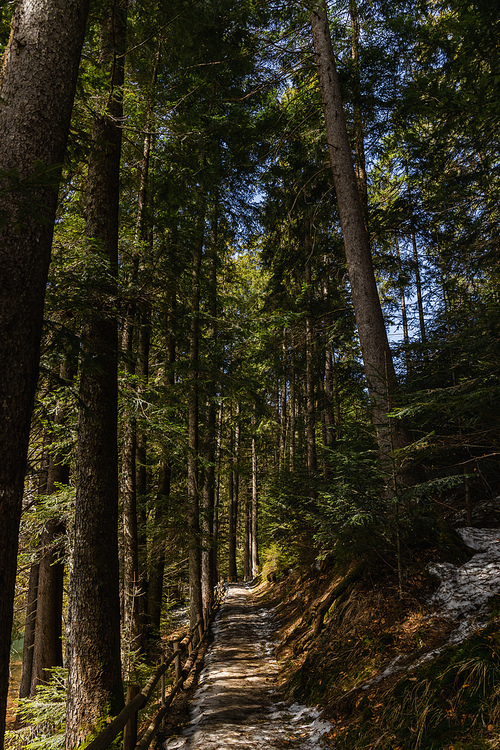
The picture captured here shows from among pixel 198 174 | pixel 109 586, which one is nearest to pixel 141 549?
pixel 109 586

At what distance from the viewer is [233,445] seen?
961 inches

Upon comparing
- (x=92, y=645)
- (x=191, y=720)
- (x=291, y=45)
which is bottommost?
(x=191, y=720)

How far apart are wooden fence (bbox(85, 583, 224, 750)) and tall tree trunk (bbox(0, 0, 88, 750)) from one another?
5.26 feet

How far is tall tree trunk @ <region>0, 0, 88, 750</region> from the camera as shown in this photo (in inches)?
102

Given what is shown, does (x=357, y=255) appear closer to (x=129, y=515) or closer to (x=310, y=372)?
(x=310, y=372)

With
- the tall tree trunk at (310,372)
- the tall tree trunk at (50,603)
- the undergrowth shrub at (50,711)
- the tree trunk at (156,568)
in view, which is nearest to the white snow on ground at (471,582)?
the undergrowth shrub at (50,711)

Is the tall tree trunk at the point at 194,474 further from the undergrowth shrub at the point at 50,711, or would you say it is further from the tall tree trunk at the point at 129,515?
the undergrowth shrub at the point at 50,711

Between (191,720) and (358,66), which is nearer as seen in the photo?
(191,720)

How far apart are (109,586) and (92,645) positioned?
2.00 feet

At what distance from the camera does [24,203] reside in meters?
2.71

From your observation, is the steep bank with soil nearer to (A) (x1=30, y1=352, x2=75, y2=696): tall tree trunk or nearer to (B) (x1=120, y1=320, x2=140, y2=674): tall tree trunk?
(B) (x1=120, y1=320, x2=140, y2=674): tall tree trunk

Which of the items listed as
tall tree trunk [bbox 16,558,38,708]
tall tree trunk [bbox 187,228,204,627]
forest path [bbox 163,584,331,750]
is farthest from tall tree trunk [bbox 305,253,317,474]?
tall tree trunk [bbox 16,558,38,708]

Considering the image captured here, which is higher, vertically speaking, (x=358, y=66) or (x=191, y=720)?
(x=358, y=66)

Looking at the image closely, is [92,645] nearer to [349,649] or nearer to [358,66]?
[349,649]
